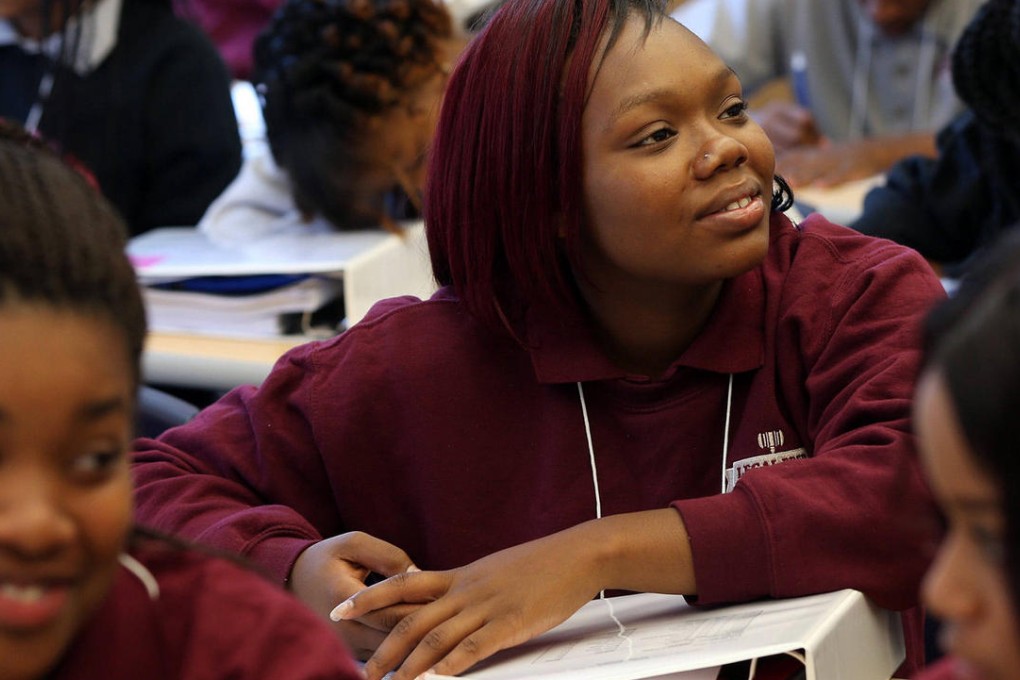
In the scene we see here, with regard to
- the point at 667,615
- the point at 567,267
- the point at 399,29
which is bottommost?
the point at 667,615

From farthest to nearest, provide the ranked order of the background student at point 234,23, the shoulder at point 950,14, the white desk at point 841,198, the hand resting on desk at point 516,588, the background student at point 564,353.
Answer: the background student at point 234,23
the shoulder at point 950,14
the white desk at point 841,198
the background student at point 564,353
the hand resting on desk at point 516,588

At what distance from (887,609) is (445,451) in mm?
429

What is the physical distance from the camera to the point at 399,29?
228 cm

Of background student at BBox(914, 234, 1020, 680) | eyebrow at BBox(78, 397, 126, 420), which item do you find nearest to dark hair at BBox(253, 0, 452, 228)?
eyebrow at BBox(78, 397, 126, 420)

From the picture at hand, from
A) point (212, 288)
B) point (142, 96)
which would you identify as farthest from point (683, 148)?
point (142, 96)

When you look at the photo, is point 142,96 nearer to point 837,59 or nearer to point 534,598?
point 837,59

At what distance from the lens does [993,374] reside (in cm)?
56

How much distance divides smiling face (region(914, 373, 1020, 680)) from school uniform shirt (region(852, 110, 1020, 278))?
5.36 ft

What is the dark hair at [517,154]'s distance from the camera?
4.08ft

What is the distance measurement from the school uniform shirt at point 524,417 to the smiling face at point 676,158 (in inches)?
3.0

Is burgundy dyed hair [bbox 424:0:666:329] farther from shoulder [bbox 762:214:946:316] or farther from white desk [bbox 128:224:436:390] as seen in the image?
white desk [bbox 128:224:436:390]

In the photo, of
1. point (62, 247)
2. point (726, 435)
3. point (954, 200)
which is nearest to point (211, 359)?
point (726, 435)

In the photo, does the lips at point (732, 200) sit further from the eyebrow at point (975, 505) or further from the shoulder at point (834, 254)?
the eyebrow at point (975, 505)

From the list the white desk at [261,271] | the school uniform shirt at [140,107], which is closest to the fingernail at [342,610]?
the white desk at [261,271]
